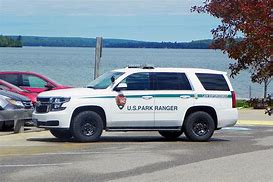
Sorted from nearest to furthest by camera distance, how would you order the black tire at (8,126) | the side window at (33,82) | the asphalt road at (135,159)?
the asphalt road at (135,159) < the black tire at (8,126) < the side window at (33,82)

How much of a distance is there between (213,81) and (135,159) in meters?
4.80

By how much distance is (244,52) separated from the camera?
312 inches

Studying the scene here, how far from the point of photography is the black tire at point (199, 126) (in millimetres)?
18297

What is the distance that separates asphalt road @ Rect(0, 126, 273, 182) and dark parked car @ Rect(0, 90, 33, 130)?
0.65 metres

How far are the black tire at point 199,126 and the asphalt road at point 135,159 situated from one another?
264mm

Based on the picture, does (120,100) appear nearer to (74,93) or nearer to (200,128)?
(74,93)

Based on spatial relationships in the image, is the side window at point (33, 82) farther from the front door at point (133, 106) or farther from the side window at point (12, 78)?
the front door at point (133, 106)

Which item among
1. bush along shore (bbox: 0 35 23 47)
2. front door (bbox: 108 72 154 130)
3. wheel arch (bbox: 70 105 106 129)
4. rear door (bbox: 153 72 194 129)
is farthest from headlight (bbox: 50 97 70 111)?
bush along shore (bbox: 0 35 23 47)

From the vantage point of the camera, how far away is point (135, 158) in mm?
14766

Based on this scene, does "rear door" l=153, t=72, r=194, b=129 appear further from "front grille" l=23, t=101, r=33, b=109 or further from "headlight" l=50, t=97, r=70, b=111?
"front grille" l=23, t=101, r=33, b=109

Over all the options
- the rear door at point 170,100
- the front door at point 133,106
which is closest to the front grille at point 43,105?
the front door at point 133,106

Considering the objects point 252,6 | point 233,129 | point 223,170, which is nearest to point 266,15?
point 252,6

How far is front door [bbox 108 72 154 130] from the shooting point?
58.2ft

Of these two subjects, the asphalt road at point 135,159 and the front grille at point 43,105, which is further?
the front grille at point 43,105
